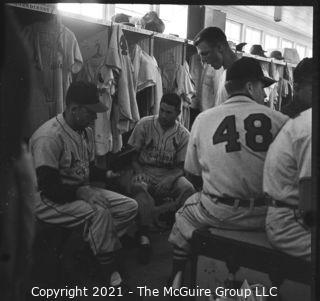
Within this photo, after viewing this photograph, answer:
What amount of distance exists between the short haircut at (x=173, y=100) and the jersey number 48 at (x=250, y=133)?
0.63ft

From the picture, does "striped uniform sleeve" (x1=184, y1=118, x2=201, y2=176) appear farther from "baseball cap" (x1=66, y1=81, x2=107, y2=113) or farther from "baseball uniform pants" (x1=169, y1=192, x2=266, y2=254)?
"baseball cap" (x1=66, y1=81, x2=107, y2=113)

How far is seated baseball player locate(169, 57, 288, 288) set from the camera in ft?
4.31

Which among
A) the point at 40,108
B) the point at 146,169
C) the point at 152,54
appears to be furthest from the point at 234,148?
the point at 40,108

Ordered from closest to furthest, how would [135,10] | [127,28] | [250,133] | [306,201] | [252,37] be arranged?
1. [306,201]
2. [250,133]
3. [252,37]
4. [127,28]
5. [135,10]

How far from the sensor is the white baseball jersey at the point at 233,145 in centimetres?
130

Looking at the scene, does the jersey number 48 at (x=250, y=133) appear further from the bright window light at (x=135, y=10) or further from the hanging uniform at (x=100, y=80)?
the bright window light at (x=135, y=10)

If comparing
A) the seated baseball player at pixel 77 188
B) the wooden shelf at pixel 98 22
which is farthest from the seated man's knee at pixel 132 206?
the wooden shelf at pixel 98 22

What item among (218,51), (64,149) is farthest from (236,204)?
(64,149)

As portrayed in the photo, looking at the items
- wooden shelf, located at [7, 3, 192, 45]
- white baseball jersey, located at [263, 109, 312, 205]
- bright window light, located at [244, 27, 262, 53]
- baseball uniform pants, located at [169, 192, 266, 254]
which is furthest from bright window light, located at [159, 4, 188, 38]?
baseball uniform pants, located at [169, 192, 266, 254]

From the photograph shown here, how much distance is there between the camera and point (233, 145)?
134cm

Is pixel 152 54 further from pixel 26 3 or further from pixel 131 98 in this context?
pixel 26 3

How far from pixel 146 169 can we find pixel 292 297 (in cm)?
71

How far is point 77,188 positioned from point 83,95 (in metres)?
0.36

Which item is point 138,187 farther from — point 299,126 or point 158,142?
point 299,126
